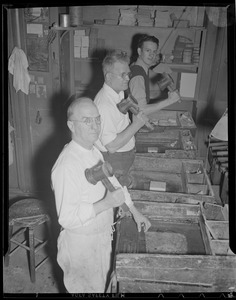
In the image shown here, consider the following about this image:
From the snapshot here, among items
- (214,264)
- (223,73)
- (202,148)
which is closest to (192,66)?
(223,73)

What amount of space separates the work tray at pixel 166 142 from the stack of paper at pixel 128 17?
4.93ft

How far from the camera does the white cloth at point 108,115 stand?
2.46 meters

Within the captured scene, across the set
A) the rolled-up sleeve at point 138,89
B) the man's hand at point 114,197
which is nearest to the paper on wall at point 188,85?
the rolled-up sleeve at point 138,89

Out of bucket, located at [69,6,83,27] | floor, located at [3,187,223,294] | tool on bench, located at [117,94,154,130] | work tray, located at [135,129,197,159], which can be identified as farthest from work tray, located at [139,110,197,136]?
bucket, located at [69,6,83,27]

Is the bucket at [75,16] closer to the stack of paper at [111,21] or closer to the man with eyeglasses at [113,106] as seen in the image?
the stack of paper at [111,21]

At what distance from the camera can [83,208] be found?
1.92 m

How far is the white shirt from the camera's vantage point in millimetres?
1883

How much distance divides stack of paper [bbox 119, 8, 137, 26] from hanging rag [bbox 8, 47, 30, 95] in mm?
1377

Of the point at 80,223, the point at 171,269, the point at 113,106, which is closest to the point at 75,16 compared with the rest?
the point at 113,106

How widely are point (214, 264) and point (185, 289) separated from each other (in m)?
0.25

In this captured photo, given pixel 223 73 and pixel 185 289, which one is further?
pixel 223 73

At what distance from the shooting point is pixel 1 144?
1.93m

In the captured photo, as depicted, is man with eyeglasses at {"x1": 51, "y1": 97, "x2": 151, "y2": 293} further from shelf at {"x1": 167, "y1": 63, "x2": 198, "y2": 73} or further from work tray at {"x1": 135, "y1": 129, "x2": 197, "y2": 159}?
shelf at {"x1": 167, "y1": 63, "x2": 198, "y2": 73}

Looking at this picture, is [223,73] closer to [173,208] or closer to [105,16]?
[105,16]
